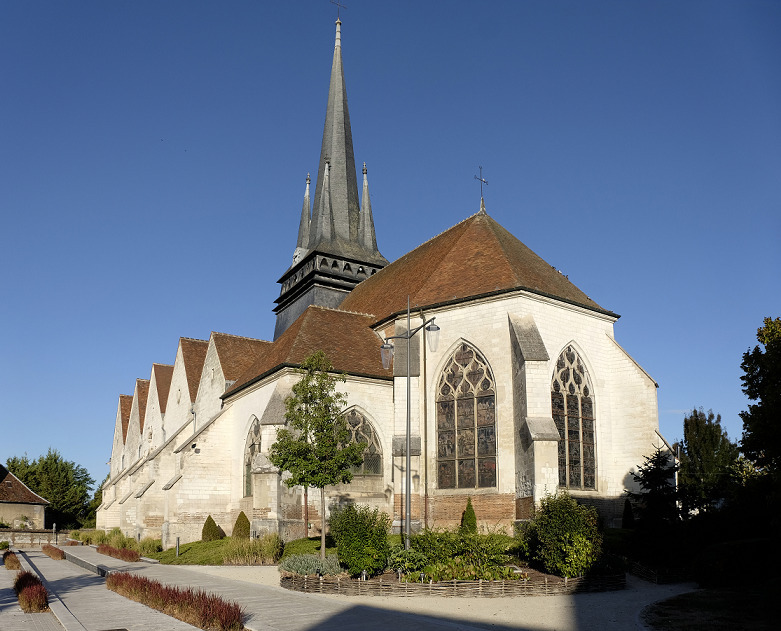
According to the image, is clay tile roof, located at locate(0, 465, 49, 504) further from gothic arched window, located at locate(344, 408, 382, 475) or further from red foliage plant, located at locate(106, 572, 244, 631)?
red foliage plant, located at locate(106, 572, 244, 631)

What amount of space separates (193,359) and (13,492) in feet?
50.0

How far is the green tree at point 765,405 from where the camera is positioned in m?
17.8

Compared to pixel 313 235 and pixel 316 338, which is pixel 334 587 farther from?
pixel 313 235

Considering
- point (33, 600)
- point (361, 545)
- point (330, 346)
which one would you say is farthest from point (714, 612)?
point (330, 346)

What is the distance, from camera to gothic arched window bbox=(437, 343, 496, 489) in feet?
73.4

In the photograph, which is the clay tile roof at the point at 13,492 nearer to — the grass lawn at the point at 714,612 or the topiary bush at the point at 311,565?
the topiary bush at the point at 311,565

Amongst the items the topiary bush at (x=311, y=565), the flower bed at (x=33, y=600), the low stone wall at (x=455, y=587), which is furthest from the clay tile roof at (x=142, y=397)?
the low stone wall at (x=455, y=587)

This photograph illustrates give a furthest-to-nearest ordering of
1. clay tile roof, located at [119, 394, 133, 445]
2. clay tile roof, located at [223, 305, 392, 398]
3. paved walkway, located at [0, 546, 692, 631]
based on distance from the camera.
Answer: clay tile roof, located at [119, 394, 133, 445] < clay tile roof, located at [223, 305, 392, 398] < paved walkway, located at [0, 546, 692, 631]

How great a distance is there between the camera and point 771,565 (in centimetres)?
1332

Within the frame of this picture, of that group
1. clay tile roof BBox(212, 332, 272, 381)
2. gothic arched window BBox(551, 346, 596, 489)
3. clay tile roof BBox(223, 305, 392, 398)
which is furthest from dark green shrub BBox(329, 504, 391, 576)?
clay tile roof BBox(212, 332, 272, 381)

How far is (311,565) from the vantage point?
15047 mm

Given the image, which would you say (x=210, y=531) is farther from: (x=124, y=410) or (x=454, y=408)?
(x=124, y=410)

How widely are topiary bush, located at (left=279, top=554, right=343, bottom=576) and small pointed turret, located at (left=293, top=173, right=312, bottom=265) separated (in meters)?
26.2

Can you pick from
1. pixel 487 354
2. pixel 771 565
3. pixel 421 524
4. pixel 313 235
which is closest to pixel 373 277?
pixel 313 235
